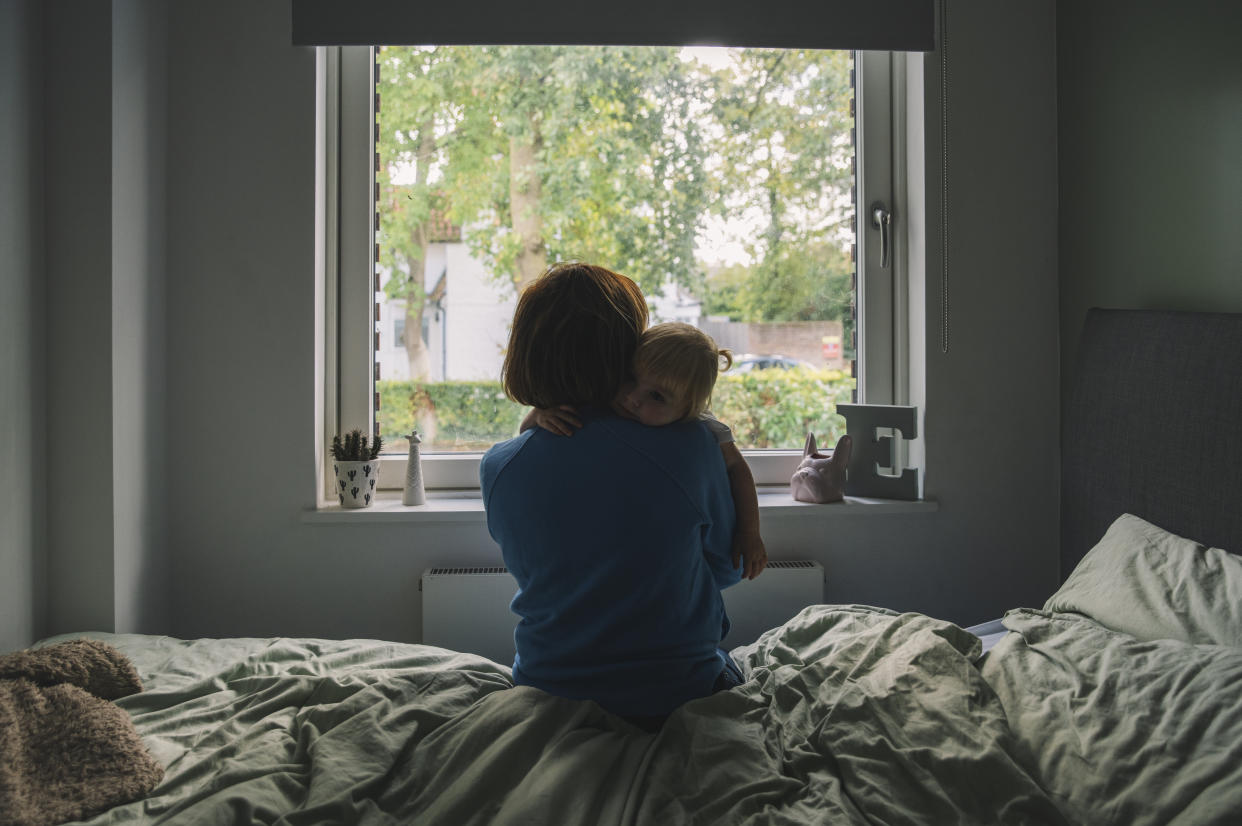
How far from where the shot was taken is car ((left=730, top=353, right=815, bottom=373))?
2.41 metres

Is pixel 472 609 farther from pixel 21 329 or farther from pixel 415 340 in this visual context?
pixel 21 329

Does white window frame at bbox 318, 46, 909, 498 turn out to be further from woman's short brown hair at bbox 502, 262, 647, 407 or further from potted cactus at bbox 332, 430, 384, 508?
woman's short brown hair at bbox 502, 262, 647, 407

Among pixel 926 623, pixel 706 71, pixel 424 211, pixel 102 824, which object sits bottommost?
pixel 102 824

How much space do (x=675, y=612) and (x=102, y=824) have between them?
755 mm

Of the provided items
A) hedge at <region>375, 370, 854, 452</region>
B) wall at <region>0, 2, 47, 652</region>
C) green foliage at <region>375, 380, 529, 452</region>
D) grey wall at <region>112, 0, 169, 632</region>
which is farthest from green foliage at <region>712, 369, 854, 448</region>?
wall at <region>0, 2, 47, 652</region>

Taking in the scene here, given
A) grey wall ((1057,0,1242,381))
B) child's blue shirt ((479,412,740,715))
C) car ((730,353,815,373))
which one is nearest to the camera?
child's blue shirt ((479,412,740,715))

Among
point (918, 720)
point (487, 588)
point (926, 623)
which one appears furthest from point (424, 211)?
point (918, 720)

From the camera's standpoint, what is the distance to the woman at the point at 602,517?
1261mm

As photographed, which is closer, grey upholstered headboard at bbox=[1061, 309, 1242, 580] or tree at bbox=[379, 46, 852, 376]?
grey upholstered headboard at bbox=[1061, 309, 1242, 580]

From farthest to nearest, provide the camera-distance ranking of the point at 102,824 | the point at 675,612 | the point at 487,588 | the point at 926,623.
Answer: the point at 487,588 → the point at 926,623 → the point at 675,612 → the point at 102,824

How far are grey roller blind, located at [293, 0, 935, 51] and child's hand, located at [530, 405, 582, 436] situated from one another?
1209mm

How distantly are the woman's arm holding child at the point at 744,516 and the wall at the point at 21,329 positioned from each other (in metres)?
1.39

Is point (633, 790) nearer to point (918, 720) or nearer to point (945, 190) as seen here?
point (918, 720)

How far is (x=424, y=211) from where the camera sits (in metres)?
2.33
